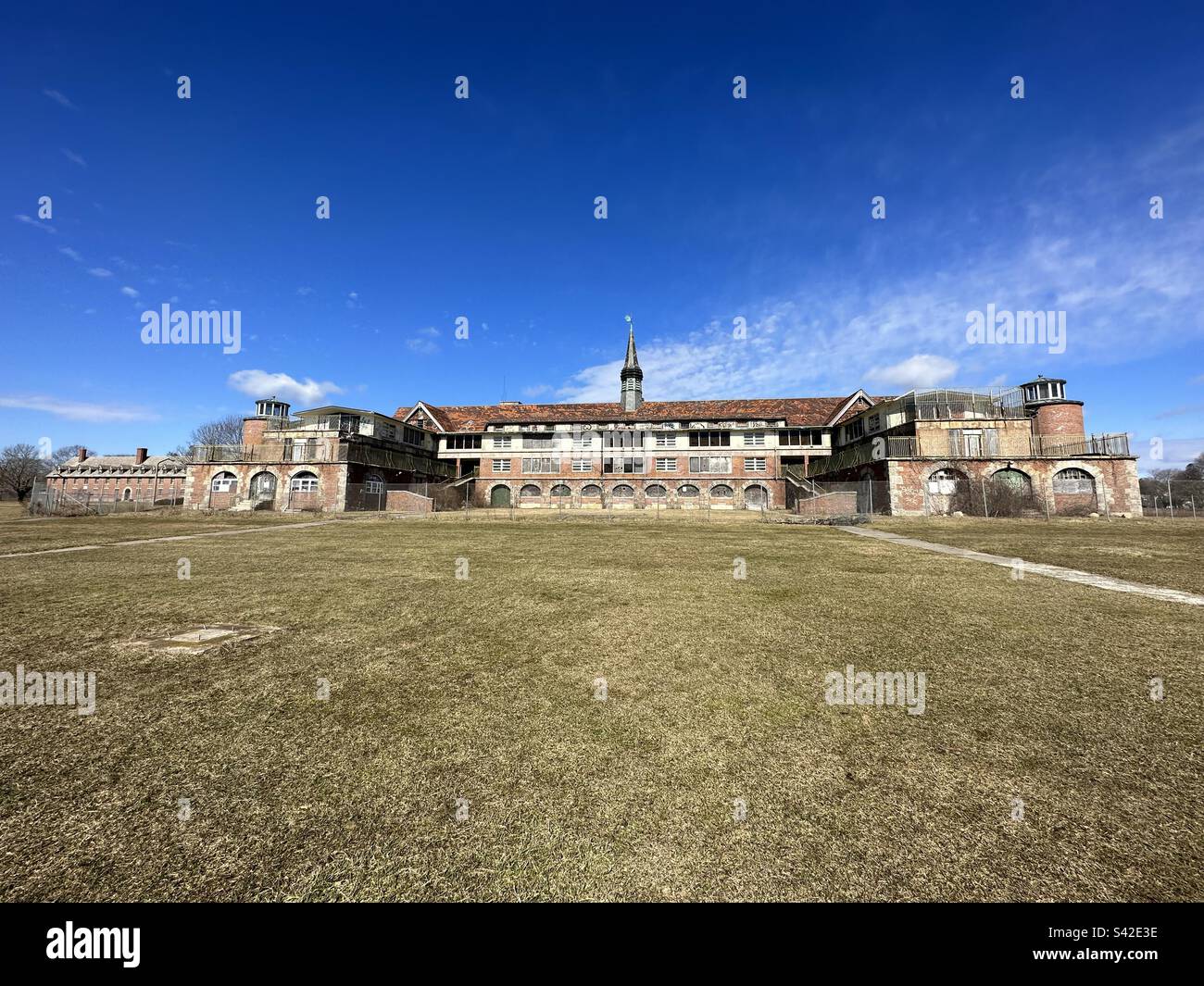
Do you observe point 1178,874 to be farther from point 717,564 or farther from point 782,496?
point 782,496

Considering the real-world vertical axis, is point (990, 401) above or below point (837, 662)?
above

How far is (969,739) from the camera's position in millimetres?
3723

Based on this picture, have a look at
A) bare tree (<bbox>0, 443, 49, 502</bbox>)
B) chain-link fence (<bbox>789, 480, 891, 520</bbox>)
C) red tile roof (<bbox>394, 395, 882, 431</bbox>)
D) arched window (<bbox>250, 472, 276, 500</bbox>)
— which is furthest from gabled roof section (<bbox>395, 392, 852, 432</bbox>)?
bare tree (<bbox>0, 443, 49, 502</bbox>)

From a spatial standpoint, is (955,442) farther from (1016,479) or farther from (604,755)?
(604,755)

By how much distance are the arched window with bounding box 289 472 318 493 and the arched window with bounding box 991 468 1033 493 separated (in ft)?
170

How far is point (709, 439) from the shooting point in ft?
168

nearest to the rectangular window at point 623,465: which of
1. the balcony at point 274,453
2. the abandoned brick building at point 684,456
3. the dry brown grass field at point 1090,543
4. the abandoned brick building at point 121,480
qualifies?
the abandoned brick building at point 684,456

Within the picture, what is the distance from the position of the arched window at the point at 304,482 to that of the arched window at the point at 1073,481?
5638 cm

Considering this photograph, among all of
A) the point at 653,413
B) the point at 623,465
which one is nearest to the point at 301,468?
the point at 623,465

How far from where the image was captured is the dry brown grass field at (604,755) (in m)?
2.37

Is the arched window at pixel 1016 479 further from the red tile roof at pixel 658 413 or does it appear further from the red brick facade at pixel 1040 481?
the red tile roof at pixel 658 413
